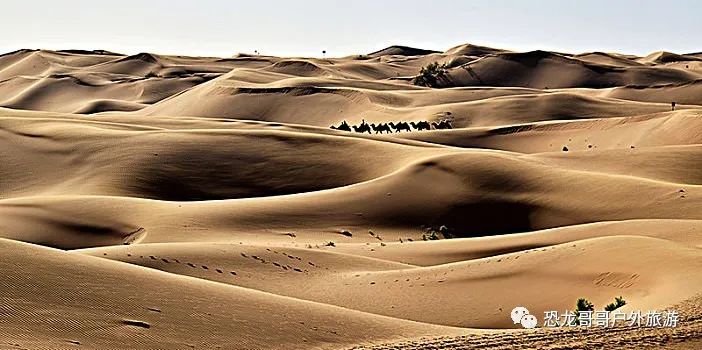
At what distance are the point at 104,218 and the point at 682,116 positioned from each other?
25767 millimetres

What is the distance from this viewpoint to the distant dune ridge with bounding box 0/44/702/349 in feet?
35.6

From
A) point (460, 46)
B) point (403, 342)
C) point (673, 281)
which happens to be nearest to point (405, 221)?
point (673, 281)

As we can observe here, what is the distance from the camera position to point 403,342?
10.7m

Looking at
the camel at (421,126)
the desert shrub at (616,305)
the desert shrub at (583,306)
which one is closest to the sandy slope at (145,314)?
the desert shrub at (583,306)

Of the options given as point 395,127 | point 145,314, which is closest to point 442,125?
point 395,127

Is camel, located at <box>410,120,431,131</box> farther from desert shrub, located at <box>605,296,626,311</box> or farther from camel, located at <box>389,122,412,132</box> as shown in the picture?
desert shrub, located at <box>605,296,626,311</box>

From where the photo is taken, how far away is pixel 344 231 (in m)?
23.7

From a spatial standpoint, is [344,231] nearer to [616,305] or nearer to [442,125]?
[616,305]

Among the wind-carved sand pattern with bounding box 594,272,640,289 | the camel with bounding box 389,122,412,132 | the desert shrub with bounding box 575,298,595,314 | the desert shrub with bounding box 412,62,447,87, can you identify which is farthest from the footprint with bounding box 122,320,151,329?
the desert shrub with bounding box 412,62,447,87

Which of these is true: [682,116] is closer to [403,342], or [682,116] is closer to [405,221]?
[405,221]

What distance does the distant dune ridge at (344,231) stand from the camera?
10.8m

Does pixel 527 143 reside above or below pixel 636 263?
above

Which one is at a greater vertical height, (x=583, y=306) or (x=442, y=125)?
(x=442, y=125)

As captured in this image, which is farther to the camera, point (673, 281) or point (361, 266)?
point (361, 266)
